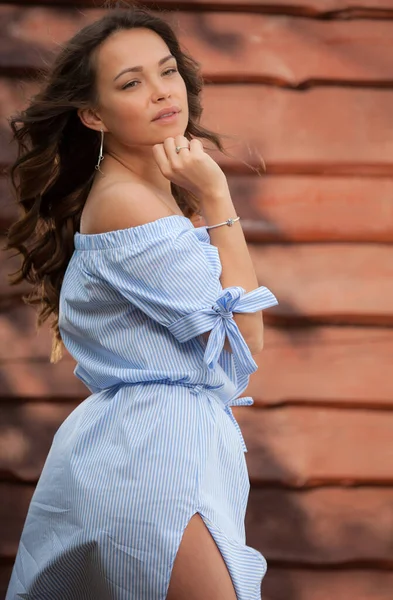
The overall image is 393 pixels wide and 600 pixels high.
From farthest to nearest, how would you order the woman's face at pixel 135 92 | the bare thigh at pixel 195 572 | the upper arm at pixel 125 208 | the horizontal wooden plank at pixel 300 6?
the horizontal wooden plank at pixel 300 6
the woman's face at pixel 135 92
the upper arm at pixel 125 208
the bare thigh at pixel 195 572

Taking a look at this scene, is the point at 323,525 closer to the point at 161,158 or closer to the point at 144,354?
the point at 144,354

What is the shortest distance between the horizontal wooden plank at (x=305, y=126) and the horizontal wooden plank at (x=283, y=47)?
0.16 ft

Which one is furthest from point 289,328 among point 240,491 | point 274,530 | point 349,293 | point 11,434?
point 240,491

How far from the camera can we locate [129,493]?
1.74 m

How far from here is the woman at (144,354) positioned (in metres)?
1.73

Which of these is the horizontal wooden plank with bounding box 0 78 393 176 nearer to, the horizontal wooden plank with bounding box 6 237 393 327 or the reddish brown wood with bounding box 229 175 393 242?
the reddish brown wood with bounding box 229 175 393 242

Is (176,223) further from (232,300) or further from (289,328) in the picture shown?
(289,328)

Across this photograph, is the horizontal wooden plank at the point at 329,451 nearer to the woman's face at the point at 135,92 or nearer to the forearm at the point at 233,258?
the forearm at the point at 233,258

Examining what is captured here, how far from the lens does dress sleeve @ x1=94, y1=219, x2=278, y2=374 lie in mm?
1751

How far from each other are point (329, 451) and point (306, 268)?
23.8 inches

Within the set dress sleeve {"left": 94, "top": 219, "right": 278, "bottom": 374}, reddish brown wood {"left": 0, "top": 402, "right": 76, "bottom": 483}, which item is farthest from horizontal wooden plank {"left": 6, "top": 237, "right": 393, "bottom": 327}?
dress sleeve {"left": 94, "top": 219, "right": 278, "bottom": 374}

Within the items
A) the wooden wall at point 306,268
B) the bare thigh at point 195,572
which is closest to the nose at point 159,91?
the bare thigh at point 195,572

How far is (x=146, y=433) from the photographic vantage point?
5.81 ft

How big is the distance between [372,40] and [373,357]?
3.41 ft
